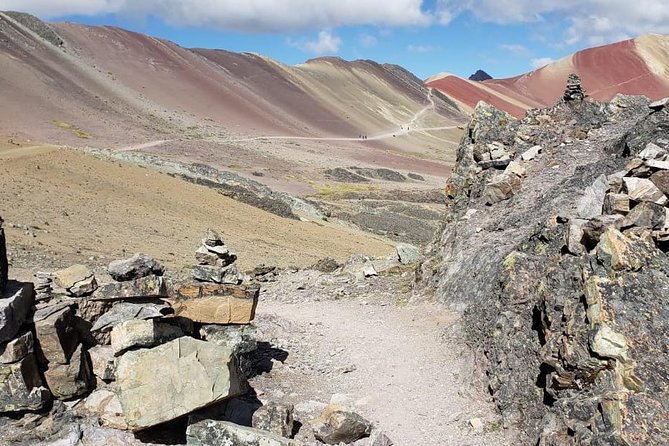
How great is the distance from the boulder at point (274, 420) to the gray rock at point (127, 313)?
235 cm

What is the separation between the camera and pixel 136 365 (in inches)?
350

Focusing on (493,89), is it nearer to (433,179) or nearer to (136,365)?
(433,179)

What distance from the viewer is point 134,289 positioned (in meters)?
10.7

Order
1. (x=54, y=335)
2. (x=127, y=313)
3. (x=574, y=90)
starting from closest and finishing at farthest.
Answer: (x=54, y=335) → (x=127, y=313) → (x=574, y=90)

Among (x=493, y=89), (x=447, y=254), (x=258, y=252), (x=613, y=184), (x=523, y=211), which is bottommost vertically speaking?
(x=258, y=252)

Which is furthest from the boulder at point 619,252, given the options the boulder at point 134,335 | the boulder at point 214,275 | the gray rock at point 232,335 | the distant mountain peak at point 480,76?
the distant mountain peak at point 480,76

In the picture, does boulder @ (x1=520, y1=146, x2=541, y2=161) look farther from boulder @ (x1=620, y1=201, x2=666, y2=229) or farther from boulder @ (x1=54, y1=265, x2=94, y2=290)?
boulder @ (x1=54, y1=265, x2=94, y2=290)

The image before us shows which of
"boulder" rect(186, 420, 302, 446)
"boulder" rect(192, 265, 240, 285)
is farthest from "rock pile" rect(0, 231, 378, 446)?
"boulder" rect(192, 265, 240, 285)

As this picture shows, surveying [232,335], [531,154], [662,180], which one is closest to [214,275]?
[232,335]

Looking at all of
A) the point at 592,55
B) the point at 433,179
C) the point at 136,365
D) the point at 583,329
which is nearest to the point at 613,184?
the point at 583,329

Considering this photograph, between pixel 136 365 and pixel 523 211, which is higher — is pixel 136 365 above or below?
below

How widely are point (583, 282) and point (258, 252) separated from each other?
56.7ft

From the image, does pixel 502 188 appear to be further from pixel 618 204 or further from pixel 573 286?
pixel 573 286

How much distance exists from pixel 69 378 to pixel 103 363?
0.60 meters
